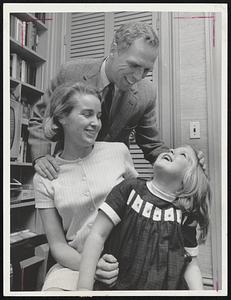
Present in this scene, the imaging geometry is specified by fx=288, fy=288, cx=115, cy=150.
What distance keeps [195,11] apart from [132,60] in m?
0.29

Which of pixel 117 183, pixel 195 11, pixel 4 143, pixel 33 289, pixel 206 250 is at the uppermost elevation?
pixel 195 11

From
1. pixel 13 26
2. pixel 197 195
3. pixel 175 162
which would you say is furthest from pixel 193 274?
pixel 13 26

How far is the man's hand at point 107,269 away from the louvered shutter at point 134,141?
27 centimetres

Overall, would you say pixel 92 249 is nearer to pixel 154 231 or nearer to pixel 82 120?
pixel 154 231

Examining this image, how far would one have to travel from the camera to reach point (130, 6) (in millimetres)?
958

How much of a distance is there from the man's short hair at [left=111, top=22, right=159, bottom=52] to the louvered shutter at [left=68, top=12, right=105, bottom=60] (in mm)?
54

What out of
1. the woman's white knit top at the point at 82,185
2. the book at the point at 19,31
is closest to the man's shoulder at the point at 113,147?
the woman's white knit top at the point at 82,185

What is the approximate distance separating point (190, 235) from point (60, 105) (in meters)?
0.58

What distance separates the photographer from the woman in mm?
899

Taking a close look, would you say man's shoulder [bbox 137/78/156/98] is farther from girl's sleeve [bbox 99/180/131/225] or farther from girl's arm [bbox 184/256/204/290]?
girl's arm [bbox 184/256/204/290]

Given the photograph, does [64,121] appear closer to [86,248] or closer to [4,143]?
[4,143]

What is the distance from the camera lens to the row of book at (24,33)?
0.97m

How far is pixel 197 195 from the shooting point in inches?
35.2

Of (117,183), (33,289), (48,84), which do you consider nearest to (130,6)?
(48,84)
